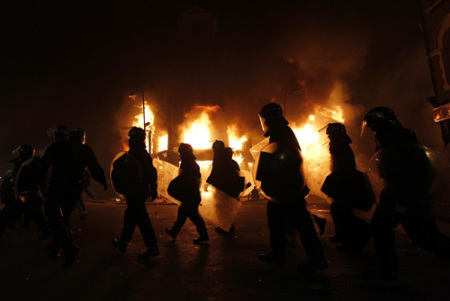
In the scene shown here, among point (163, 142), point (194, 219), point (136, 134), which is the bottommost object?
point (194, 219)

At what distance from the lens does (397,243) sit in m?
4.48

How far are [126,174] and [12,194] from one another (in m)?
3.56

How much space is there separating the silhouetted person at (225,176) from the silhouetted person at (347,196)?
2026mm

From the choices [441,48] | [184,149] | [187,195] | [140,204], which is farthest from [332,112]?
[140,204]

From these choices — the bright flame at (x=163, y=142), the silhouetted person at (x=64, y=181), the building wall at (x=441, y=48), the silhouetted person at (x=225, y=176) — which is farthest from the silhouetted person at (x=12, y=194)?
the bright flame at (x=163, y=142)

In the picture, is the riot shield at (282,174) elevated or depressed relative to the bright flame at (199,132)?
depressed

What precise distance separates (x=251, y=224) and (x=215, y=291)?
4.19 metres

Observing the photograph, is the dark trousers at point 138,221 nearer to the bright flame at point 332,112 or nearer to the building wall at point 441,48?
the building wall at point 441,48

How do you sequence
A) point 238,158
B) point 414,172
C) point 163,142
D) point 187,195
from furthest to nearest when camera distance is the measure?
point 163,142 → point 238,158 → point 187,195 → point 414,172

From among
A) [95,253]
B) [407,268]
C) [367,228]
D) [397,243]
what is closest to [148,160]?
[95,253]

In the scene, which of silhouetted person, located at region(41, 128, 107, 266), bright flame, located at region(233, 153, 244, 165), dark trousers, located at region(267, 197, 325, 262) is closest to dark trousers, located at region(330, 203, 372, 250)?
dark trousers, located at region(267, 197, 325, 262)

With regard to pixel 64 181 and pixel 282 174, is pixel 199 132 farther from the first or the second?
pixel 282 174

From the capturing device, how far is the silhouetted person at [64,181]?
3.50 m

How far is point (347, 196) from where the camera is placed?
396 centimetres
